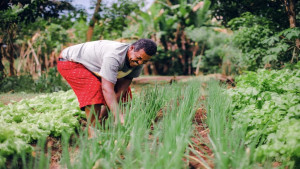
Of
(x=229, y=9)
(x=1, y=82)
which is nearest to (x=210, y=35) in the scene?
(x=229, y=9)

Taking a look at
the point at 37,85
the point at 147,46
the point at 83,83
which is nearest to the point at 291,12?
the point at 147,46

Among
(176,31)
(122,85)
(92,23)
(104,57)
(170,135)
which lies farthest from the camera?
(176,31)

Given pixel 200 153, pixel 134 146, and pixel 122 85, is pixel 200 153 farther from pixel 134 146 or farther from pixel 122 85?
pixel 122 85

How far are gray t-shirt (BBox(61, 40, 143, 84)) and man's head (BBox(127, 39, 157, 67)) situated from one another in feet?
0.42

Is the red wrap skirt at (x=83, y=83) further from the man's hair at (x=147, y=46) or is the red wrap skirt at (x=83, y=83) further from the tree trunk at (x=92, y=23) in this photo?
the tree trunk at (x=92, y=23)

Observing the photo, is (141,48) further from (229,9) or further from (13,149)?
(229,9)

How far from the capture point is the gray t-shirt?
236 cm

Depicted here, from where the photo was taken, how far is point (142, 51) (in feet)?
7.50

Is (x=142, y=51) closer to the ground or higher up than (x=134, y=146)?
higher up

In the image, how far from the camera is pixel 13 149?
5.82 feet

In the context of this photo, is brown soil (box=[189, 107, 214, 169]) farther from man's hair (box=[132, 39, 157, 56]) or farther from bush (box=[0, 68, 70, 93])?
bush (box=[0, 68, 70, 93])

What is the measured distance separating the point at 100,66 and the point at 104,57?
0.29 m

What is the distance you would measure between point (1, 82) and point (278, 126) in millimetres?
4987

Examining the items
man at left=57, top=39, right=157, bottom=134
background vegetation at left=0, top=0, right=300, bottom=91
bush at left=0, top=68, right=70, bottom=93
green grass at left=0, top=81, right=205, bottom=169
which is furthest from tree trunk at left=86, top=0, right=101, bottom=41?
green grass at left=0, top=81, right=205, bottom=169
